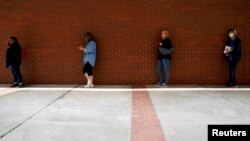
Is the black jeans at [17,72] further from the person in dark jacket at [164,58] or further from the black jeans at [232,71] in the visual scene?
the black jeans at [232,71]

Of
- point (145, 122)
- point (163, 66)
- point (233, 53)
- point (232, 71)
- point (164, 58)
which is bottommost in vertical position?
point (145, 122)

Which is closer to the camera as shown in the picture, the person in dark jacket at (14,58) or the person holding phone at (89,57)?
the person holding phone at (89,57)

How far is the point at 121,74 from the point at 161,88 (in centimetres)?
144

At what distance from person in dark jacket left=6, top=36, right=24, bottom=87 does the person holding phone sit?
195 centimetres

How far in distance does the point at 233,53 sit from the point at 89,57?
13.5 feet

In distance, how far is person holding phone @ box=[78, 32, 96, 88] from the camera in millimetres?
10531

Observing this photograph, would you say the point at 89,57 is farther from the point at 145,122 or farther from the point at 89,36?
the point at 145,122

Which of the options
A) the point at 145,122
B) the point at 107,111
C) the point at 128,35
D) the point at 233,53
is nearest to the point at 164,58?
the point at 128,35

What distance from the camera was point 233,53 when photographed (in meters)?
10.5

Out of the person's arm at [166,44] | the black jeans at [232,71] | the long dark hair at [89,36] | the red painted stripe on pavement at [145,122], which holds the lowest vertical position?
the red painted stripe on pavement at [145,122]

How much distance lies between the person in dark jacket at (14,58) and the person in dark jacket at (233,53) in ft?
19.8

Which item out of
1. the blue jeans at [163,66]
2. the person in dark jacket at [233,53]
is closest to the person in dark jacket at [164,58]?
the blue jeans at [163,66]

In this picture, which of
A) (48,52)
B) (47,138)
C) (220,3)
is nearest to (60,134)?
(47,138)

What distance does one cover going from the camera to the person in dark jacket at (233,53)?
10420 mm
